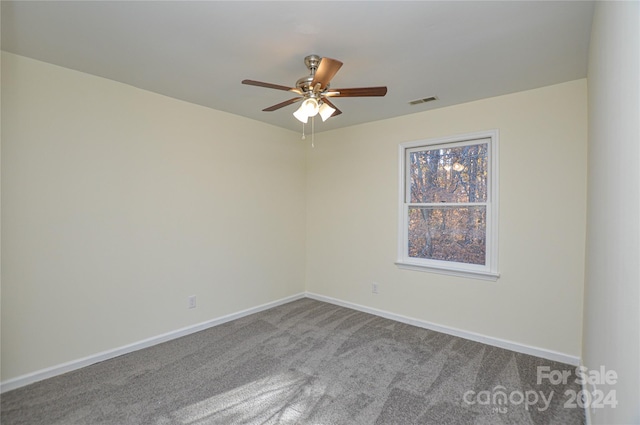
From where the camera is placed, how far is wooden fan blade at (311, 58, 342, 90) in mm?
1870

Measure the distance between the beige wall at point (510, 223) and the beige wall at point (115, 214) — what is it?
4.51 ft

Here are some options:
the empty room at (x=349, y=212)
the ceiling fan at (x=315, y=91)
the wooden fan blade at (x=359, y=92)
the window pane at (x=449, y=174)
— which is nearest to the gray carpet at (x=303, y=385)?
the empty room at (x=349, y=212)

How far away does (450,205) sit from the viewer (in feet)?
11.3

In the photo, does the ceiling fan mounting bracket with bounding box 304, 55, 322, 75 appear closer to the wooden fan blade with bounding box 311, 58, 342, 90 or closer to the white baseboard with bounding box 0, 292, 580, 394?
the wooden fan blade with bounding box 311, 58, 342, 90

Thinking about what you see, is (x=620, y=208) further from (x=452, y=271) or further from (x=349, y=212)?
(x=349, y=212)

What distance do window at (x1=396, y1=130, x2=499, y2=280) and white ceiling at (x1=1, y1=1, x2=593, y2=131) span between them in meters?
0.70

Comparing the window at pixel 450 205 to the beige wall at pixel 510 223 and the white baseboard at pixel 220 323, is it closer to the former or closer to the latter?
the beige wall at pixel 510 223

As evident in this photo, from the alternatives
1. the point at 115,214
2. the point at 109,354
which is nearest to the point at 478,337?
the point at 109,354

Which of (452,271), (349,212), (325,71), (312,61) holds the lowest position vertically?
(452,271)

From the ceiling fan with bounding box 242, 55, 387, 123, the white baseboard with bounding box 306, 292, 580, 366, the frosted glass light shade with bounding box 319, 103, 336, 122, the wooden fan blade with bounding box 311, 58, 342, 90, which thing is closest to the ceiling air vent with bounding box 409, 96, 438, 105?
the ceiling fan with bounding box 242, 55, 387, 123

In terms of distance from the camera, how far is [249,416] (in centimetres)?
202

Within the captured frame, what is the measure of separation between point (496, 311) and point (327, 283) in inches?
85.5

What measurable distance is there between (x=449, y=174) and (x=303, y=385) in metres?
2.64

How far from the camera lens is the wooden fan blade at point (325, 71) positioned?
6.13 ft
